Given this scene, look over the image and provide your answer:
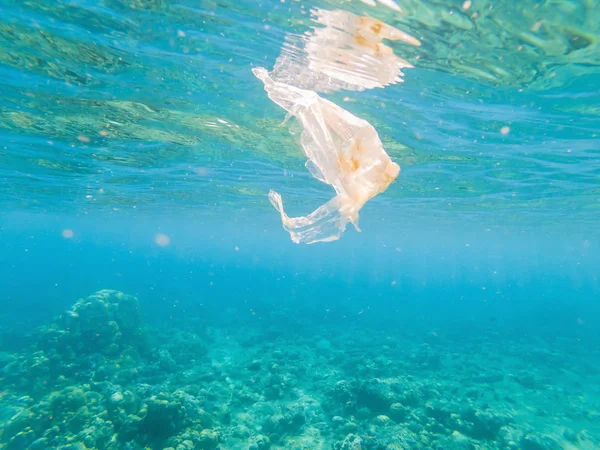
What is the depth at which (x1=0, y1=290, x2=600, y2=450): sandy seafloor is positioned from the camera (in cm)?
880

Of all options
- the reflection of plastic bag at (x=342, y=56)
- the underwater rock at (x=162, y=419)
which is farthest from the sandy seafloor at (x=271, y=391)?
the reflection of plastic bag at (x=342, y=56)

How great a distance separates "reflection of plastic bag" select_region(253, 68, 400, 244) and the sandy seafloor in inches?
309

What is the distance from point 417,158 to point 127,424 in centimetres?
1420

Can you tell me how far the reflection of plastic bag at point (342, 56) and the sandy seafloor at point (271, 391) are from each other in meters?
9.53

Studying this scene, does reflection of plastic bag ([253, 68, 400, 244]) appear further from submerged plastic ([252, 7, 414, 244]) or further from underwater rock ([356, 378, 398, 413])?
underwater rock ([356, 378, 398, 413])

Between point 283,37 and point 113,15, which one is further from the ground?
point 113,15

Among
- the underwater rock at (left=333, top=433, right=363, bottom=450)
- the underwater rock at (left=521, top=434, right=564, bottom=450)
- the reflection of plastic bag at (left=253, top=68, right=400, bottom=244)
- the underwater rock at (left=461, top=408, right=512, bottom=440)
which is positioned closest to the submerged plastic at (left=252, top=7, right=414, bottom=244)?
the reflection of plastic bag at (left=253, top=68, right=400, bottom=244)

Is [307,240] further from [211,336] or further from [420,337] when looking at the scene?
[420,337]

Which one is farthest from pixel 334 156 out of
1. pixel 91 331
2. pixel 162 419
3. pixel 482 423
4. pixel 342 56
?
pixel 91 331

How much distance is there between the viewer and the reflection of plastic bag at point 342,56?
19.5 feet

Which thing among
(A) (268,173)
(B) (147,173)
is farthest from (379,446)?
(B) (147,173)

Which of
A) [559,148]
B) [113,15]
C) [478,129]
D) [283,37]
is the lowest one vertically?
[559,148]

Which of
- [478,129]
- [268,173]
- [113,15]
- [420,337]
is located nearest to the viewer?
[113,15]

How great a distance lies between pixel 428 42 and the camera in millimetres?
6285
